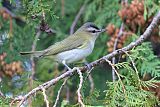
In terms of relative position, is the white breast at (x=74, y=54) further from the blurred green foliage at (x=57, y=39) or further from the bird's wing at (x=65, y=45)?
the blurred green foliage at (x=57, y=39)

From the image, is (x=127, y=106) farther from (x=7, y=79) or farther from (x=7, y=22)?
(x=7, y=22)

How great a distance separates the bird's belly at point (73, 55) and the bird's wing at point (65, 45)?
0.04 metres

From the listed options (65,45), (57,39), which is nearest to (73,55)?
(65,45)

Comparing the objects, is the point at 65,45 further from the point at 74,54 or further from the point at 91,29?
the point at 91,29

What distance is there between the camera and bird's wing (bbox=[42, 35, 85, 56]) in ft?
13.8

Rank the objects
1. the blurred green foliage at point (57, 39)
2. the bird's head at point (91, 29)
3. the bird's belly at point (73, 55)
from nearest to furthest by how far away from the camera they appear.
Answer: the blurred green foliage at point (57, 39), the bird's belly at point (73, 55), the bird's head at point (91, 29)

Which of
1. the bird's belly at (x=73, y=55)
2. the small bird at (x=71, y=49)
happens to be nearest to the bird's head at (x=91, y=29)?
the small bird at (x=71, y=49)

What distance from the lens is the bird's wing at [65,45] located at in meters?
4.20

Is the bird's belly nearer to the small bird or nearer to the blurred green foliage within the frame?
the small bird

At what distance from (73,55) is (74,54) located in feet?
0.05

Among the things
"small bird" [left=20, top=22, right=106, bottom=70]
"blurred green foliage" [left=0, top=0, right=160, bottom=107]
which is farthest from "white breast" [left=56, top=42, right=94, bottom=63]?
"blurred green foliage" [left=0, top=0, right=160, bottom=107]

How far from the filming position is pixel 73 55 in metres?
4.19

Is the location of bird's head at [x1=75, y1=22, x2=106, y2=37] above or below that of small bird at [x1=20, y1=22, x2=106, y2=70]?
above

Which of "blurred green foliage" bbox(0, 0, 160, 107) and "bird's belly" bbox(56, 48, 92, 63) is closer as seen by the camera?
"blurred green foliage" bbox(0, 0, 160, 107)
